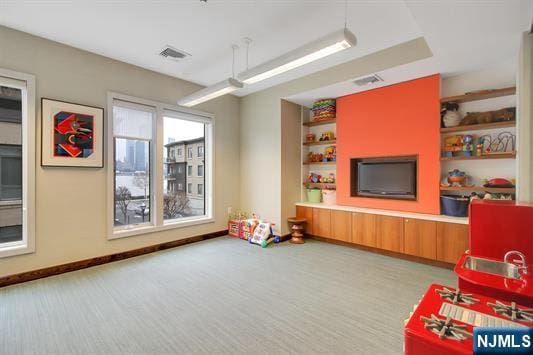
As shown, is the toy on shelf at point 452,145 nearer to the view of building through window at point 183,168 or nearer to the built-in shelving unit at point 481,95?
the built-in shelving unit at point 481,95

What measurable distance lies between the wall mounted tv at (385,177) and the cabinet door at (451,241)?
709 millimetres

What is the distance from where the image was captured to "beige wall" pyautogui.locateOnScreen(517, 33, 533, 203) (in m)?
2.59

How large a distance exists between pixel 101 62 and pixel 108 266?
2.96 metres

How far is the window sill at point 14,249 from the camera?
116 inches

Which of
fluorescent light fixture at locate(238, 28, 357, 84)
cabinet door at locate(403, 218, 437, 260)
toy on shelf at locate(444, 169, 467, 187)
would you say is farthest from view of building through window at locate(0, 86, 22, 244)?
toy on shelf at locate(444, 169, 467, 187)

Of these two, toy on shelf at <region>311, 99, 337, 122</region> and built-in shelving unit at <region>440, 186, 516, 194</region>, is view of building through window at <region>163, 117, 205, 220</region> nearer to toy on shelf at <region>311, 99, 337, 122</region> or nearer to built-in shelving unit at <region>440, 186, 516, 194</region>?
toy on shelf at <region>311, 99, 337, 122</region>

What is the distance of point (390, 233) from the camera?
3930 mm

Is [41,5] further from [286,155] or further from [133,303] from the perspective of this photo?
[286,155]

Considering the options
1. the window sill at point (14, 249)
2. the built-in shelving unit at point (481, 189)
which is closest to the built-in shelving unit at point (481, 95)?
the built-in shelving unit at point (481, 189)

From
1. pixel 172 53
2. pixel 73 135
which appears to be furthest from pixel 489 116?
pixel 73 135

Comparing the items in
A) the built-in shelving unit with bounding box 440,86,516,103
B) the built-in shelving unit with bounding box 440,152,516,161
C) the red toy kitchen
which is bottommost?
the red toy kitchen

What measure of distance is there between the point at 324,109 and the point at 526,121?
292 cm

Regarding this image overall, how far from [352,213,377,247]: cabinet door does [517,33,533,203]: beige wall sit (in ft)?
6.01

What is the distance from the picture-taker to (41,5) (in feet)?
8.59
